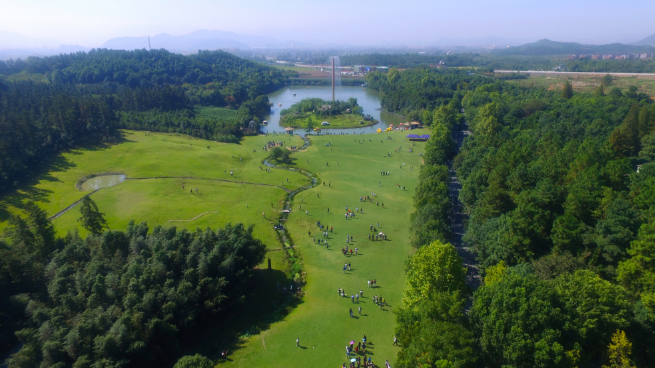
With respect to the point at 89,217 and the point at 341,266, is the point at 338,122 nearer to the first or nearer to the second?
the point at 341,266

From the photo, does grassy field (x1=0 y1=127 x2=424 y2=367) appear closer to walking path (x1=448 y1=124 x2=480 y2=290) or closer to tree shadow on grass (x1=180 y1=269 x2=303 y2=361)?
tree shadow on grass (x1=180 y1=269 x2=303 y2=361)

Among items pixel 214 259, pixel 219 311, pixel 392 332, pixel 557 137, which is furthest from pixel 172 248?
pixel 557 137

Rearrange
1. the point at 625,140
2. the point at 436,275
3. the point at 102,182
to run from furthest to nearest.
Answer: the point at 102,182, the point at 625,140, the point at 436,275

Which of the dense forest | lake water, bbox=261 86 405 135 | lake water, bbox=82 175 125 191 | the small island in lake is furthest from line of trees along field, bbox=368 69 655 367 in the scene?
the small island in lake

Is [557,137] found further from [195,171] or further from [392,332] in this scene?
[195,171]

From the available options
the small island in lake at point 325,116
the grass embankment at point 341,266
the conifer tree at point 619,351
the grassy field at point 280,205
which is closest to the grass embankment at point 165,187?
the grassy field at point 280,205

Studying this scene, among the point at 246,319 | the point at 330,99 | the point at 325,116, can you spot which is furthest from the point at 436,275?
the point at 330,99

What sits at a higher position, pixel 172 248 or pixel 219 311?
pixel 172 248
